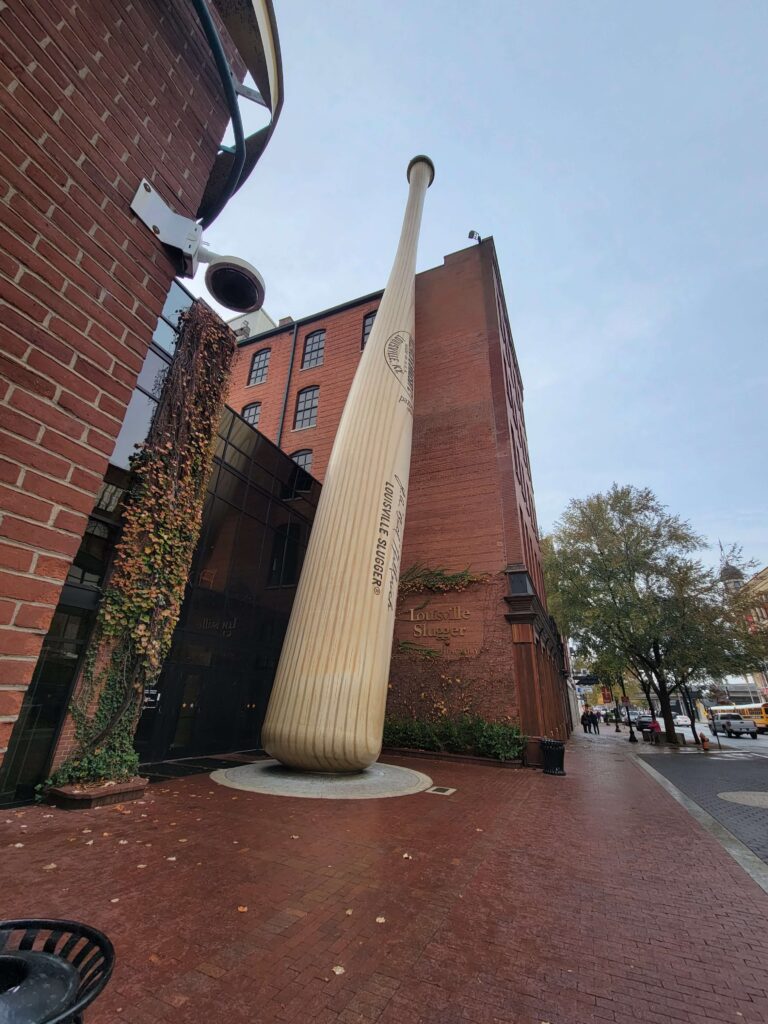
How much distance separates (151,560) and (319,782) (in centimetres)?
522

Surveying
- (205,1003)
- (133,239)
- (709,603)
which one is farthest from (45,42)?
(709,603)

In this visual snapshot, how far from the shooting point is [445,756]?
43.4ft

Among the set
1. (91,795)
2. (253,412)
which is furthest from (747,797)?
(253,412)

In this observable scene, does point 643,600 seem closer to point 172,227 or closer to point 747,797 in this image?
point 747,797

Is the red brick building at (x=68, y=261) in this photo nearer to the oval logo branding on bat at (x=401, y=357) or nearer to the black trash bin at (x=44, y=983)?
the black trash bin at (x=44, y=983)

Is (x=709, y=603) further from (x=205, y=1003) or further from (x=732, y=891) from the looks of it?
(x=205, y=1003)

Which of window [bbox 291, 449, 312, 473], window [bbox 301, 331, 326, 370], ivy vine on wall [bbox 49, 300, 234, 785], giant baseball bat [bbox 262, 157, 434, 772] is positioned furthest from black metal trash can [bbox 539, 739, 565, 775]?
window [bbox 301, 331, 326, 370]

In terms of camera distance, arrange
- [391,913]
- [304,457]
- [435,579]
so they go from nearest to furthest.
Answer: [391,913]
[435,579]
[304,457]

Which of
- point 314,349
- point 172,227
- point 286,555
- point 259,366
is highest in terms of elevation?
point 259,366

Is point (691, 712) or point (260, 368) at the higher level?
point (260, 368)

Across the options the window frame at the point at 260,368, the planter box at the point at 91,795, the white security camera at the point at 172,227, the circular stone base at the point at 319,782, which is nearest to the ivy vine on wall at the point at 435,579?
the circular stone base at the point at 319,782

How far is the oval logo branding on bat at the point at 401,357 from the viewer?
12531 millimetres

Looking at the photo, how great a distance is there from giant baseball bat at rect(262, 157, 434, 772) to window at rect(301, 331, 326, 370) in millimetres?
11045

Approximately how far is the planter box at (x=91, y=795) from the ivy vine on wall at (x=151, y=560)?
0.18 metres
